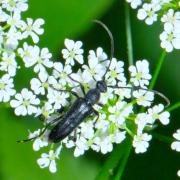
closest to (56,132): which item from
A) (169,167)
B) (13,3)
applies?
(13,3)

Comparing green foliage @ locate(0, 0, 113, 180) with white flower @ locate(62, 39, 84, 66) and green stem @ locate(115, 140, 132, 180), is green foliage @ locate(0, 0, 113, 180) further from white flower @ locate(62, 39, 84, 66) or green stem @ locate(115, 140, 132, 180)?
green stem @ locate(115, 140, 132, 180)

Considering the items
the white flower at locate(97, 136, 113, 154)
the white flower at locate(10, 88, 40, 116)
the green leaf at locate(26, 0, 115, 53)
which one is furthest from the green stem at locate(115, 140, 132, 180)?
the green leaf at locate(26, 0, 115, 53)

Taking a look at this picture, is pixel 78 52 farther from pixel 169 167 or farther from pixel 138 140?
pixel 169 167

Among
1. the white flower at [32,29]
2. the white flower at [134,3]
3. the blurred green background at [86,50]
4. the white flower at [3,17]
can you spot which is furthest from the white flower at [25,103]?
the white flower at [134,3]

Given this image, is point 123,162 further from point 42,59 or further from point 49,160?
point 42,59

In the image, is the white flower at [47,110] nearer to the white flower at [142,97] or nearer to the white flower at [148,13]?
the white flower at [142,97]
